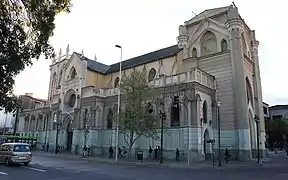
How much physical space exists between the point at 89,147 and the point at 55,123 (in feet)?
38.7

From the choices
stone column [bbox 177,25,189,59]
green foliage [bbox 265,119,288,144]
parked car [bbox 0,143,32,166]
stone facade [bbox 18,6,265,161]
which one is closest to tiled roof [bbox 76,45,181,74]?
stone facade [bbox 18,6,265,161]

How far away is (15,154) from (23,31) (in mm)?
15815

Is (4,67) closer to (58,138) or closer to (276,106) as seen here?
(58,138)

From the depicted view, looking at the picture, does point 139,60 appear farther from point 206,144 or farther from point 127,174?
point 127,174

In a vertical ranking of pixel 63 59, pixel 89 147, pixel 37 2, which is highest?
pixel 63 59

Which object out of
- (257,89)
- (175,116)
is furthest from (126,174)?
(257,89)

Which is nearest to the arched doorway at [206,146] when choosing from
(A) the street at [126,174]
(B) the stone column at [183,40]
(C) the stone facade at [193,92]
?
(C) the stone facade at [193,92]

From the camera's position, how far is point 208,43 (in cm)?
4012

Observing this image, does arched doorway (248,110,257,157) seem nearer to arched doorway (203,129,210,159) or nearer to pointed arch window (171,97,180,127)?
arched doorway (203,129,210,159)

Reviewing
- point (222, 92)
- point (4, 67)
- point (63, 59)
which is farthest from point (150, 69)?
point (4, 67)

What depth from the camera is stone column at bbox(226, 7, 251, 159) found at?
31.8m

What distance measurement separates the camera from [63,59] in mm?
60781

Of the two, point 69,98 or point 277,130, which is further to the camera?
point 277,130

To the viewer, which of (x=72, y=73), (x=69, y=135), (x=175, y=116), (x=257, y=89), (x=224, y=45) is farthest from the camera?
(x=72, y=73)
